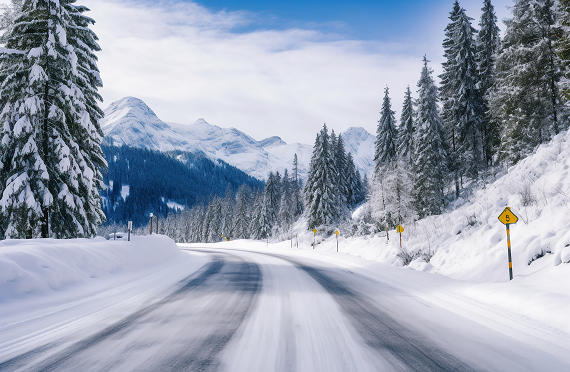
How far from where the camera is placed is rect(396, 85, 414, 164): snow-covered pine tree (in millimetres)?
36250

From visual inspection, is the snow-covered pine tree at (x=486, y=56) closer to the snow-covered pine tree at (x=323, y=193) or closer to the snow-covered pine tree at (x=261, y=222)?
the snow-covered pine tree at (x=323, y=193)

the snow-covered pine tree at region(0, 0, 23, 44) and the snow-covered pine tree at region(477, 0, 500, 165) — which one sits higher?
the snow-covered pine tree at region(477, 0, 500, 165)

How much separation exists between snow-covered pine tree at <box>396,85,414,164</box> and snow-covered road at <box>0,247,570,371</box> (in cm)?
3222

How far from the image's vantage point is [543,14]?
67.1 feet

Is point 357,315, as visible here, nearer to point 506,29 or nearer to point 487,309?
point 487,309

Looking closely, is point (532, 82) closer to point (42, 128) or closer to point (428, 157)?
point (428, 157)

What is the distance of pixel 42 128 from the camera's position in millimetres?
13164

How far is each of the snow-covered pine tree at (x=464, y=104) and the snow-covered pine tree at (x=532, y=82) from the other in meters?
7.71

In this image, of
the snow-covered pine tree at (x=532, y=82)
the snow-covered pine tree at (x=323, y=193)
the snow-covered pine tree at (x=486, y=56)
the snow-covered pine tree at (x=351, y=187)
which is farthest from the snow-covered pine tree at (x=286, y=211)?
the snow-covered pine tree at (x=532, y=82)

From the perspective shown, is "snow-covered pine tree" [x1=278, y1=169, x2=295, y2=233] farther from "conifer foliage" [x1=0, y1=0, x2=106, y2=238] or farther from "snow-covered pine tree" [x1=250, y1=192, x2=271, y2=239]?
"conifer foliage" [x1=0, y1=0, x2=106, y2=238]

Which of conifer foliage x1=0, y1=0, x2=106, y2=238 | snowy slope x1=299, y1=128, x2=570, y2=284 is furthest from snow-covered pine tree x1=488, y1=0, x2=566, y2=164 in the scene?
conifer foliage x1=0, y1=0, x2=106, y2=238

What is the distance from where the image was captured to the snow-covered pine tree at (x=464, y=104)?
2944 cm

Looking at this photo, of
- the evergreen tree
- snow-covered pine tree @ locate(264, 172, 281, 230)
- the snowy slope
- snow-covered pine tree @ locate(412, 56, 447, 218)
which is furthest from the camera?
snow-covered pine tree @ locate(264, 172, 281, 230)

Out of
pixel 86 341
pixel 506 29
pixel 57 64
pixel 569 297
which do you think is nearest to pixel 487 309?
pixel 569 297
